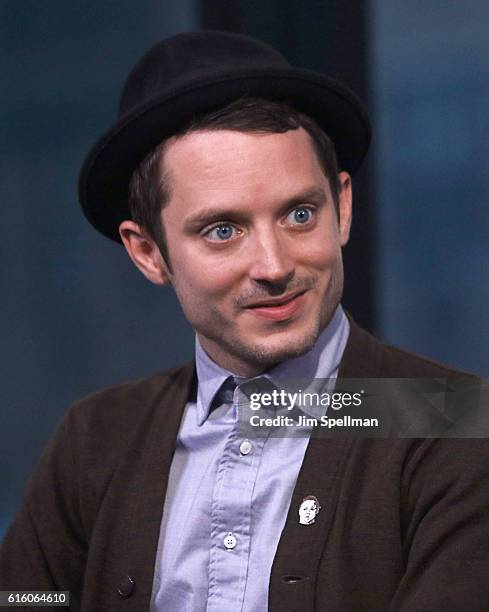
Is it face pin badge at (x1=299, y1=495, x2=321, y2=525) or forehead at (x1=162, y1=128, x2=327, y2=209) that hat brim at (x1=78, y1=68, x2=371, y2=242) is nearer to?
forehead at (x1=162, y1=128, x2=327, y2=209)

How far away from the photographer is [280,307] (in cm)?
156

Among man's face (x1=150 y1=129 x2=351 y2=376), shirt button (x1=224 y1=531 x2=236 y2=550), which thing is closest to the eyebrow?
man's face (x1=150 y1=129 x2=351 y2=376)

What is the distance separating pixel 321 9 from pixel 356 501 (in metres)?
1.20

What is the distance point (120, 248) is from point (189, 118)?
37.4 inches

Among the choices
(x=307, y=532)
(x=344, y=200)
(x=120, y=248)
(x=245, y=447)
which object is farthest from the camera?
(x=120, y=248)

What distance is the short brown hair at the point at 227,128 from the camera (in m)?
1.57

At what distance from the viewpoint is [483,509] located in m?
1.41

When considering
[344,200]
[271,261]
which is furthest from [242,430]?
[344,200]

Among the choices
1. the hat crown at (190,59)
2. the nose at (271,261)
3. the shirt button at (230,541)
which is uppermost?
the hat crown at (190,59)

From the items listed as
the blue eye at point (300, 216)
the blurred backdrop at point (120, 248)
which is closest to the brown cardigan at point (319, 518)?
the blue eye at point (300, 216)

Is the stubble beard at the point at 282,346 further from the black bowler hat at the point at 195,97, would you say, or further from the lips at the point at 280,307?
the black bowler hat at the point at 195,97

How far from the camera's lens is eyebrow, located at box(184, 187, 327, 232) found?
156 centimetres

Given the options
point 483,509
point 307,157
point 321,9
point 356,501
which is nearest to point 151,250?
point 307,157

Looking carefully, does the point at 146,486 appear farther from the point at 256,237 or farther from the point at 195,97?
the point at 195,97
